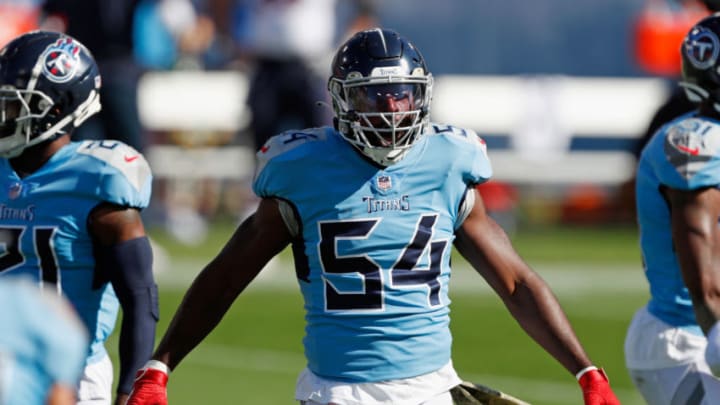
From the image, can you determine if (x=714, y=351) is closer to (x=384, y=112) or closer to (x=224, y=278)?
(x=384, y=112)

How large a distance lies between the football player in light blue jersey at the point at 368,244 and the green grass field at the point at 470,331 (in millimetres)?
3018

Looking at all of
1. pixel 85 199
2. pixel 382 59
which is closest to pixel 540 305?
pixel 382 59

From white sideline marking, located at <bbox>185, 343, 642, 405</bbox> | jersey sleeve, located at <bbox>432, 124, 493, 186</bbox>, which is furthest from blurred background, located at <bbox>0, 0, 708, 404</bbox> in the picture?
jersey sleeve, located at <bbox>432, 124, 493, 186</bbox>

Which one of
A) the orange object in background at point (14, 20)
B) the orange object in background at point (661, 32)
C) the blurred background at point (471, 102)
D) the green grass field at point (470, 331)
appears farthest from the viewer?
the orange object in background at point (661, 32)

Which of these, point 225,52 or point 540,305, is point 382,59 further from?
point 225,52

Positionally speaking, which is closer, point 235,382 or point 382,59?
point 382,59

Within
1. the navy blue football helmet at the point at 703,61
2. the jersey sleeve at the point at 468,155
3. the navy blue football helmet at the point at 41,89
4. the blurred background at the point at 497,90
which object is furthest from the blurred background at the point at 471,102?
the jersey sleeve at the point at 468,155

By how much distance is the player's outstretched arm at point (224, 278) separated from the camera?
4.31 m

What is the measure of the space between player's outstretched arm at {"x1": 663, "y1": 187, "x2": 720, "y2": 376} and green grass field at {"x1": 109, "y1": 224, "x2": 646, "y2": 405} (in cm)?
296

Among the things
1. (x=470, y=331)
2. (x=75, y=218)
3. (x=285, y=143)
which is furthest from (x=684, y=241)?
(x=470, y=331)

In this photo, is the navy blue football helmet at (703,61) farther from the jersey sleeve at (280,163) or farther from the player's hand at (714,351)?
the jersey sleeve at (280,163)

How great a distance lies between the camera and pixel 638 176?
4.89m

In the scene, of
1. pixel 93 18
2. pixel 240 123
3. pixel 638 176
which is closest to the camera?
pixel 638 176

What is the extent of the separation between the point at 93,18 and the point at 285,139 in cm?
546
